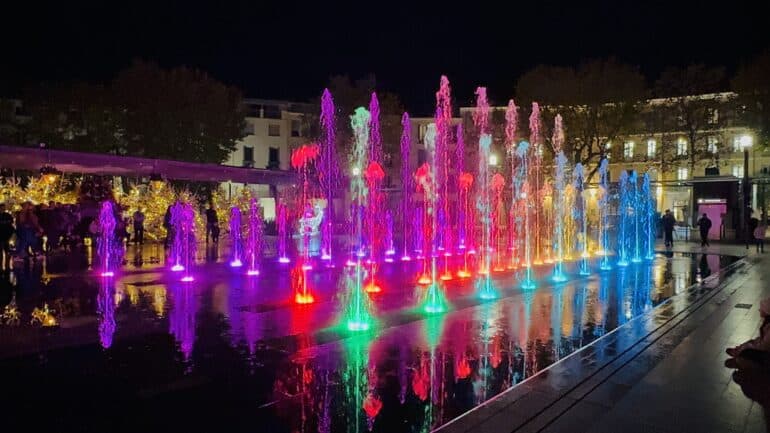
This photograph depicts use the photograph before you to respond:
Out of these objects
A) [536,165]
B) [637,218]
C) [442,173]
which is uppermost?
[442,173]

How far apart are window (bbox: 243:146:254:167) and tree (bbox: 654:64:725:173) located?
3526 centimetres

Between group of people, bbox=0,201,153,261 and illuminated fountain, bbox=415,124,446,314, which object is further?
group of people, bbox=0,201,153,261

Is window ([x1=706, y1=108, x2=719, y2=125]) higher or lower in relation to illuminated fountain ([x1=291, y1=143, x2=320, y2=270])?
higher

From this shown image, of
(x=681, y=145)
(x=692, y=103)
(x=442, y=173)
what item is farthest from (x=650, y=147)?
(x=442, y=173)

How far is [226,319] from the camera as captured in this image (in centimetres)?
891

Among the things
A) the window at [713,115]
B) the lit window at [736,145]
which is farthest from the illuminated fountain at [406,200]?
the lit window at [736,145]

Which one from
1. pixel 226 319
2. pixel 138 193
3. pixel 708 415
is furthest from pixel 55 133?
pixel 708 415

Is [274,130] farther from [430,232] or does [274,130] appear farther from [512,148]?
[430,232]

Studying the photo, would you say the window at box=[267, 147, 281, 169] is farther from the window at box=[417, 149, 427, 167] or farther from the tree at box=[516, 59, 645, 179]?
the tree at box=[516, 59, 645, 179]

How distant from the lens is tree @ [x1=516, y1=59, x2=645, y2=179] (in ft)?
131

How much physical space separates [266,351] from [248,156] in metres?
51.2

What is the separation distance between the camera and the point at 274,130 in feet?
189

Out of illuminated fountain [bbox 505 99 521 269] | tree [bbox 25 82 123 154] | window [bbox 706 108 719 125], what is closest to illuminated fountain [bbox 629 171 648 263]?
illuminated fountain [bbox 505 99 521 269]

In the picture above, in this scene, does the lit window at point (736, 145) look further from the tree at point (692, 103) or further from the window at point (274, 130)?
Result: the window at point (274, 130)
